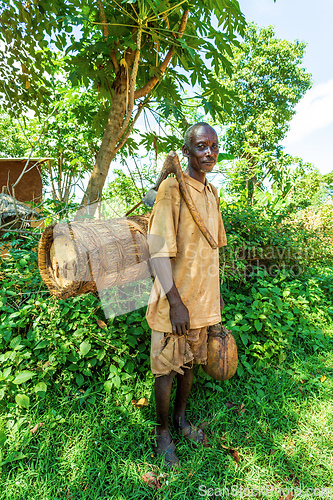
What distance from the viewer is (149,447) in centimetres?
206

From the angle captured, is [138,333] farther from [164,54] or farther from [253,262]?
[164,54]

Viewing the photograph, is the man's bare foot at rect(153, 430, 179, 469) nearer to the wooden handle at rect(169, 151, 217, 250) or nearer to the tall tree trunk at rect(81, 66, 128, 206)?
the wooden handle at rect(169, 151, 217, 250)

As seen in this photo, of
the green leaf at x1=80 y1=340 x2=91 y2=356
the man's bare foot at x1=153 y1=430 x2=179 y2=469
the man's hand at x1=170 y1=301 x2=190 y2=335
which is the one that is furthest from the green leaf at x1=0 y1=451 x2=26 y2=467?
the man's hand at x1=170 y1=301 x2=190 y2=335

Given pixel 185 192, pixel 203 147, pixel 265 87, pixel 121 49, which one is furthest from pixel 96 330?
pixel 265 87

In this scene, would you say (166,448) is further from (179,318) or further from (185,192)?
(185,192)

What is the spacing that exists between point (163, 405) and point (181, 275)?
89 centimetres

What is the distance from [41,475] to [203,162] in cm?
218

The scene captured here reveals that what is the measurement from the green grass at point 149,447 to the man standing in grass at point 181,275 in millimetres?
198

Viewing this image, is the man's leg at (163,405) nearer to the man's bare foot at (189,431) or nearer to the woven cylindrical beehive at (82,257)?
the man's bare foot at (189,431)

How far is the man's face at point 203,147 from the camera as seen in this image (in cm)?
185

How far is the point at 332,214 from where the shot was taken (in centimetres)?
675

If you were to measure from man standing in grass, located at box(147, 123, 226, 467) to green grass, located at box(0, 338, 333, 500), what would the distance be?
20cm

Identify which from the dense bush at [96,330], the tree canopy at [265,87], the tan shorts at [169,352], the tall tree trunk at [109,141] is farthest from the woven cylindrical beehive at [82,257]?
the tree canopy at [265,87]

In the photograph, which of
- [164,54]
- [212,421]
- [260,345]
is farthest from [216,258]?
[164,54]
